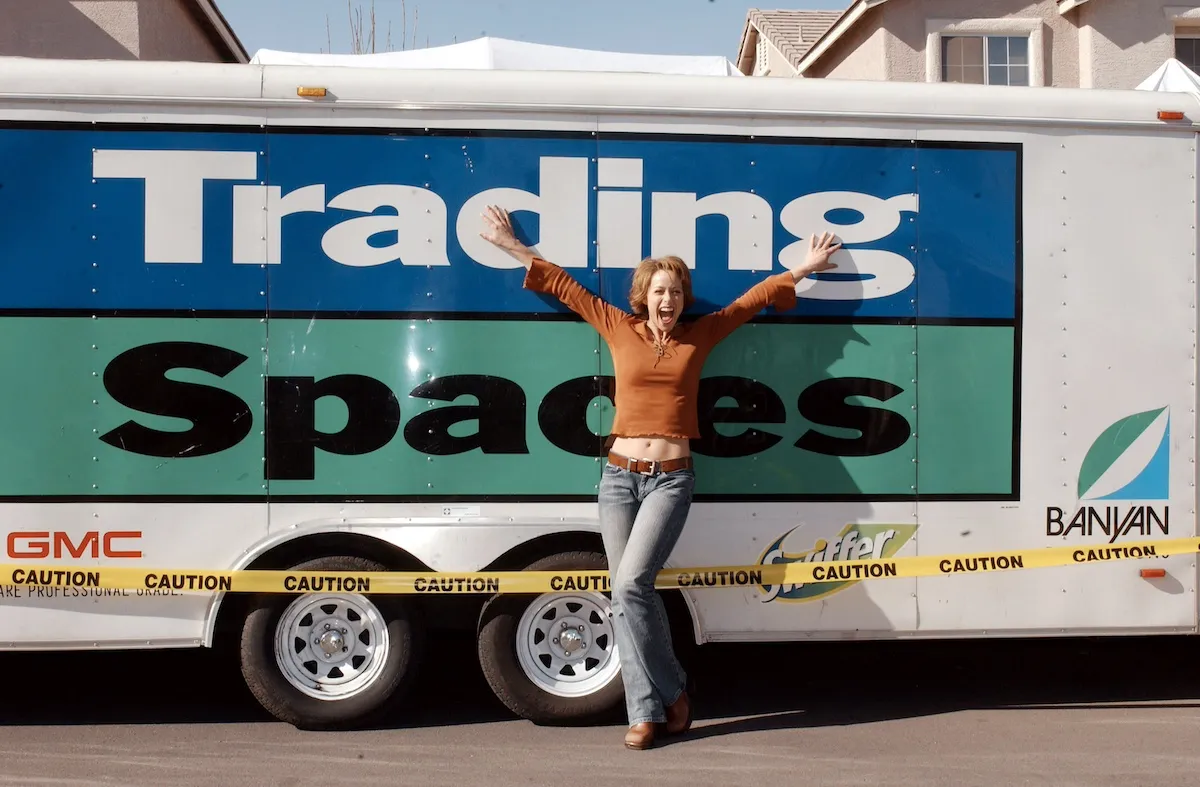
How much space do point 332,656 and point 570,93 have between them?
9.07 ft

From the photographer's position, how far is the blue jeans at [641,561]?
4410mm

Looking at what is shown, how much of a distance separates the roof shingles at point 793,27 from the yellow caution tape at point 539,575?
1639 cm

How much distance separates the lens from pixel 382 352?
4605 millimetres

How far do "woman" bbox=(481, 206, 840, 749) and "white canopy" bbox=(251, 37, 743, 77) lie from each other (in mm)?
2915

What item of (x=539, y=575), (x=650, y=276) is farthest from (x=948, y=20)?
(x=539, y=575)

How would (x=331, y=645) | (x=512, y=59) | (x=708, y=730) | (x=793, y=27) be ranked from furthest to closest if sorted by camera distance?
(x=793, y=27), (x=512, y=59), (x=708, y=730), (x=331, y=645)

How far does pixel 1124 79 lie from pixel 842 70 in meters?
4.23

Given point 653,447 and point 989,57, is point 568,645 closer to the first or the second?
point 653,447

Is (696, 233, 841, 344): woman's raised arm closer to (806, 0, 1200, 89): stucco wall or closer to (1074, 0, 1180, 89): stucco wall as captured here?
(806, 0, 1200, 89): stucco wall

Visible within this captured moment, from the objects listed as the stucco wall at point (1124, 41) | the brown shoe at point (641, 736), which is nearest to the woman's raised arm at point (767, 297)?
the brown shoe at point (641, 736)

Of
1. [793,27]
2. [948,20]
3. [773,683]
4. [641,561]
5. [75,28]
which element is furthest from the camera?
[793,27]

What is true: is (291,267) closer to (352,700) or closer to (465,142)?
(465,142)

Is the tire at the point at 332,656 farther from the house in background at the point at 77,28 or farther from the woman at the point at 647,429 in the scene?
the house in background at the point at 77,28

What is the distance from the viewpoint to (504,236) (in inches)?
181
